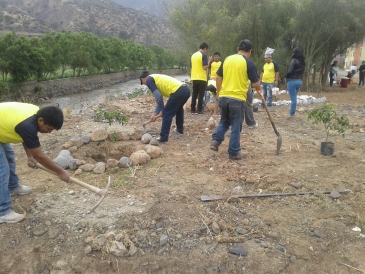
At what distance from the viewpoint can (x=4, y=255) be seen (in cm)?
252

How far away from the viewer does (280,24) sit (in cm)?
1246

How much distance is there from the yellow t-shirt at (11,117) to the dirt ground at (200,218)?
808mm

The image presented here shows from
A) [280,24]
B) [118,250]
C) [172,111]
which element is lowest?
[118,250]

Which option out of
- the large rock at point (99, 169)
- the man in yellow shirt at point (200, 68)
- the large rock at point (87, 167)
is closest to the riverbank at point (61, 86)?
the man in yellow shirt at point (200, 68)

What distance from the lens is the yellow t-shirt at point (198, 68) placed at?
638cm

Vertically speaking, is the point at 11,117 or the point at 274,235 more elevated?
the point at 11,117

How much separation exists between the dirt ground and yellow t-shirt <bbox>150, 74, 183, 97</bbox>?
974 millimetres

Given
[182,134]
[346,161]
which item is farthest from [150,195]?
[346,161]

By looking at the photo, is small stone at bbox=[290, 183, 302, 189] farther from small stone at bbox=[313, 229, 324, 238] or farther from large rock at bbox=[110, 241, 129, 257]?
large rock at bbox=[110, 241, 129, 257]

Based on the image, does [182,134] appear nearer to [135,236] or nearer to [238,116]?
[238,116]

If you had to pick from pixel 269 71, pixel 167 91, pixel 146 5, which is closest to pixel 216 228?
pixel 167 91

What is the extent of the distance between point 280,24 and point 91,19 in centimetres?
6436

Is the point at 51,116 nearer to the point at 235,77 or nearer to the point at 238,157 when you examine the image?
the point at 235,77

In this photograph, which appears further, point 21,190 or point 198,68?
point 198,68
